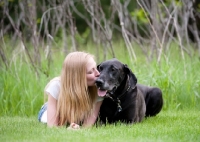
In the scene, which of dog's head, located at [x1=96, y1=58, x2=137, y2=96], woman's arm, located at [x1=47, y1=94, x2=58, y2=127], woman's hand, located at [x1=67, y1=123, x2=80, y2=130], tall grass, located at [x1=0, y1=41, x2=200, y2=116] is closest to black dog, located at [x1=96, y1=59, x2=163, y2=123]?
dog's head, located at [x1=96, y1=58, x2=137, y2=96]

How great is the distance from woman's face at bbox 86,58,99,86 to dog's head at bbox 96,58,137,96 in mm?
88

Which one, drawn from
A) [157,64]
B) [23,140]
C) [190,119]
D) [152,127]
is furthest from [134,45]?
[23,140]

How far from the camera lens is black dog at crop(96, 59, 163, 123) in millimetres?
6005

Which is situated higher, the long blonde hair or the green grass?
the long blonde hair

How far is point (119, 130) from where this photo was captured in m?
5.67

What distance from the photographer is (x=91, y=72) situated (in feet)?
19.8

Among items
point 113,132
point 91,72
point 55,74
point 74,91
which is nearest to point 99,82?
point 91,72

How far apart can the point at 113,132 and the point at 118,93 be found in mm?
850

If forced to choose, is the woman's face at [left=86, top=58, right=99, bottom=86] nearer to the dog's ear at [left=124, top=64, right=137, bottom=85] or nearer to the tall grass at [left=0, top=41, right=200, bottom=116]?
the dog's ear at [left=124, top=64, right=137, bottom=85]

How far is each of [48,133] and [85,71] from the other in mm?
978

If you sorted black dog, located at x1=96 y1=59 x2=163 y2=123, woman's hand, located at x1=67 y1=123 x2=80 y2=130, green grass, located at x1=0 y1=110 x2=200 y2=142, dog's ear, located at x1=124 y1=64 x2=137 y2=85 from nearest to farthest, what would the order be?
green grass, located at x1=0 y1=110 x2=200 y2=142 → woman's hand, located at x1=67 y1=123 x2=80 y2=130 → black dog, located at x1=96 y1=59 x2=163 y2=123 → dog's ear, located at x1=124 y1=64 x2=137 y2=85

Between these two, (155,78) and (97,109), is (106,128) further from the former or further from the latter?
(155,78)

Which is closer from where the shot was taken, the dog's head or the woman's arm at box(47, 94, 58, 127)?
the dog's head

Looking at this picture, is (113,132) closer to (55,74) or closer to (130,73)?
(130,73)
